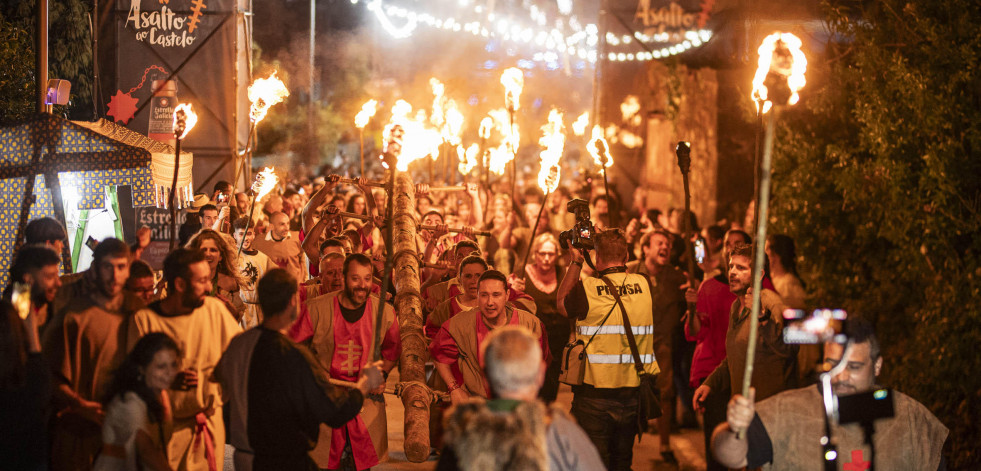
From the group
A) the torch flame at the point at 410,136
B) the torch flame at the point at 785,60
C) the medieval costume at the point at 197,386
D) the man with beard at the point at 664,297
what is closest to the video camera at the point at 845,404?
the torch flame at the point at 785,60

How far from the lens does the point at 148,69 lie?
16578mm

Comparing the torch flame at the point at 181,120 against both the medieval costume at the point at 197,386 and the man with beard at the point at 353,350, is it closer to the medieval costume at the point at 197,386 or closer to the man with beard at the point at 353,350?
the man with beard at the point at 353,350

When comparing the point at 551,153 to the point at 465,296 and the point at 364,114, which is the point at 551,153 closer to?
the point at 364,114

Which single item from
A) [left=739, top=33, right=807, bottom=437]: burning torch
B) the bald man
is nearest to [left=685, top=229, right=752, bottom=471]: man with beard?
[left=739, top=33, right=807, bottom=437]: burning torch

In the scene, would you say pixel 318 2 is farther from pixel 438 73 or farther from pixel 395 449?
pixel 395 449

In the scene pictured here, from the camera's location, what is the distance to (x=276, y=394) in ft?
15.1

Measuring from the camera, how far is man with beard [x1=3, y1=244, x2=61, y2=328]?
18.5 ft

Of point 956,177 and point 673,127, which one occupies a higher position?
point 673,127

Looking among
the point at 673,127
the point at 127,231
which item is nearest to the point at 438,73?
the point at 673,127

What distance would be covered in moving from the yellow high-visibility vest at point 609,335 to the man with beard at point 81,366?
10.2 feet

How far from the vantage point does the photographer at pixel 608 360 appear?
6.87m

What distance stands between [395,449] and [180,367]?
4473mm

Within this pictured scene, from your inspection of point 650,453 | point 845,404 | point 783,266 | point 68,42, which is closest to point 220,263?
point 650,453

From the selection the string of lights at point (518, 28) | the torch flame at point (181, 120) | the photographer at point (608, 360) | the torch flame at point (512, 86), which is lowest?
the photographer at point (608, 360)
